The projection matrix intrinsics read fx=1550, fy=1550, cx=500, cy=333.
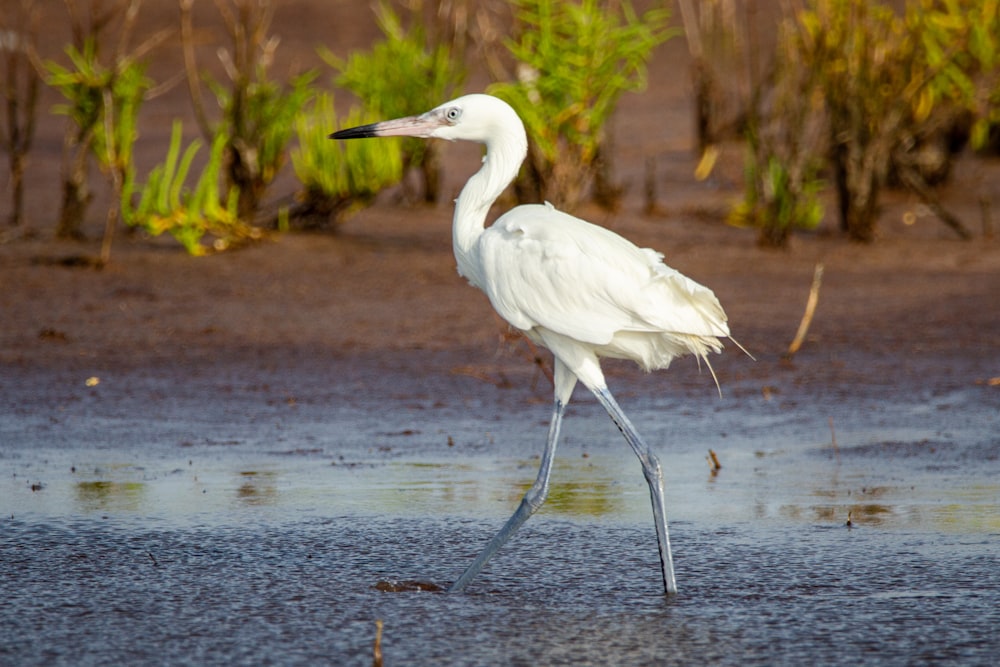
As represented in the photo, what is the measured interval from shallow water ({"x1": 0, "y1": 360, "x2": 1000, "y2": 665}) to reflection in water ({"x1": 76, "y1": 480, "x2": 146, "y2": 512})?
0.06 ft

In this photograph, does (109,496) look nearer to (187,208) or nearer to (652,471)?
(652,471)

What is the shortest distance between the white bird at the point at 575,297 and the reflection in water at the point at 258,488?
140 centimetres

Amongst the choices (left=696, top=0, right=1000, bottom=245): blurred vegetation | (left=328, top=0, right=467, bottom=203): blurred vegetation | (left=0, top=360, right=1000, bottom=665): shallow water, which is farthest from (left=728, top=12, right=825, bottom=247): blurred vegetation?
(left=0, top=360, right=1000, bottom=665): shallow water

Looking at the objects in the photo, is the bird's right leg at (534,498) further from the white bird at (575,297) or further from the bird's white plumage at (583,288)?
the bird's white plumage at (583,288)

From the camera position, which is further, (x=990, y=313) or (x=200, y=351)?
(x=990, y=313)

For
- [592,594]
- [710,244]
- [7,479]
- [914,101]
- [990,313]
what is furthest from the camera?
[914,101]

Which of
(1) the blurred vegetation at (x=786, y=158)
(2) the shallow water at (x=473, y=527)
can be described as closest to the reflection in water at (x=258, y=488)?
(2) the shallow water at (x=473, y=527)

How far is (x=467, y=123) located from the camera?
5.35 metres

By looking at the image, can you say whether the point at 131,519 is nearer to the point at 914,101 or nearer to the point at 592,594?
the point at 592,594

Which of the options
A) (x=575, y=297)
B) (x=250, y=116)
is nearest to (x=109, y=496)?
(x=575, y=297)

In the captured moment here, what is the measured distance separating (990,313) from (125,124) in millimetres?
6394

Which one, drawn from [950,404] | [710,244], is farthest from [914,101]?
[950,404]

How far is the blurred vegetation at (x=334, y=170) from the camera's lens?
41.2ft

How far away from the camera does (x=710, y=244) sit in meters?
13.1
